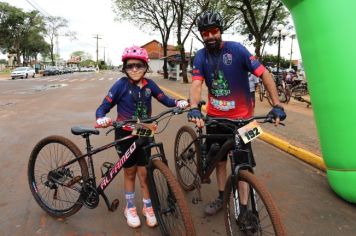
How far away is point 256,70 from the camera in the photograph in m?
3.48

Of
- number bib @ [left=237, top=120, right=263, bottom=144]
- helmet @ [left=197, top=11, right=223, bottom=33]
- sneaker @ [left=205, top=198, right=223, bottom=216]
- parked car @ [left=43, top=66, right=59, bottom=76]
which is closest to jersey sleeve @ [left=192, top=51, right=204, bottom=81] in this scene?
helmet @ [left=197, top=11, right=223, bottom=33]

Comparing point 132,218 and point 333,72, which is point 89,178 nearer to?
point 132,218

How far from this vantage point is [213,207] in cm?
407

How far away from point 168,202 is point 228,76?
4.29 feet

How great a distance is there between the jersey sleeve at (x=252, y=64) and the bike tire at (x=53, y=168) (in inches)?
71.4

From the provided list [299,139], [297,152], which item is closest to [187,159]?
[297,152]

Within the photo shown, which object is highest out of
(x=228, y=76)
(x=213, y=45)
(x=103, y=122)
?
(x=213, y=45)

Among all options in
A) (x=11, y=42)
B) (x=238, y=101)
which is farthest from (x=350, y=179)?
(x=11, y=42)

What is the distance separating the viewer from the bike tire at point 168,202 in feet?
9.64

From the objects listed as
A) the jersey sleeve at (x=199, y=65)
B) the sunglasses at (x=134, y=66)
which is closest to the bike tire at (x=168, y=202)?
the sunglasses at (x=134, y=66)

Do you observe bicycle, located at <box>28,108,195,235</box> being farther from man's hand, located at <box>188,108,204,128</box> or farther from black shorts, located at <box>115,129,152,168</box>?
man's hand, located at <box>188,108,204,128</box>

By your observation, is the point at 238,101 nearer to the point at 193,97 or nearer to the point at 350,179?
the point at 193,97

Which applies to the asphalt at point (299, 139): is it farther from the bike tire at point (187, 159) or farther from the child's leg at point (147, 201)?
the child's leg at point (147, 201)

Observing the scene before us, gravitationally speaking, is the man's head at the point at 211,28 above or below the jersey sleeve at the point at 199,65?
above
